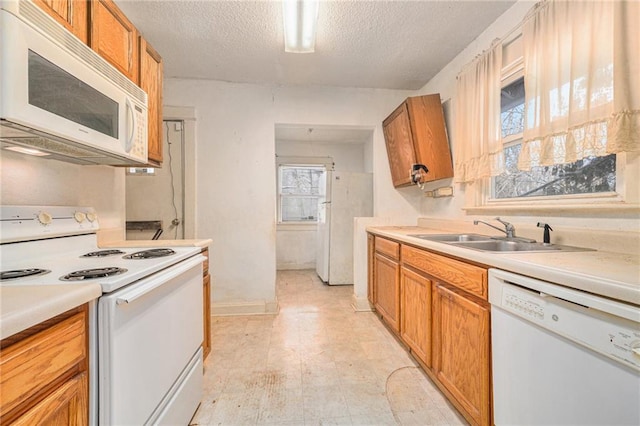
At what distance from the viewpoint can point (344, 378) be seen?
68.0 inches

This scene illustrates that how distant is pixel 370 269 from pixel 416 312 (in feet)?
3.29

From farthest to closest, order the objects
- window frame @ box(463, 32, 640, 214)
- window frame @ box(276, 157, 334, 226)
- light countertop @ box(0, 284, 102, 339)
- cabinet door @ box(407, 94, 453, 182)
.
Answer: window frame @ box(276, 157, 334, 226), cabinet door @ box(407, 94, 453, 182), window frame @ box(463, 32, 640, 214), light countertop @ box(0, 284, 102, 339)

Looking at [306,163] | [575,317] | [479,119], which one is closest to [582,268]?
[575,317]

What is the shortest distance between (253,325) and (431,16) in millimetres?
2962

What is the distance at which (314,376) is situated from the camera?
1745 mm

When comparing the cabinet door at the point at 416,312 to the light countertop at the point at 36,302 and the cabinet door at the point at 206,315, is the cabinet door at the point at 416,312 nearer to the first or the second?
the cabinet door at the point at 206,315

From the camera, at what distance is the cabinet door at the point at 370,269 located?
2.72m

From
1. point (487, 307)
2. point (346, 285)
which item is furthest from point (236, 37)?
point (346, 285)

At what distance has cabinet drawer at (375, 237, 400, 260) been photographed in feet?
6.99

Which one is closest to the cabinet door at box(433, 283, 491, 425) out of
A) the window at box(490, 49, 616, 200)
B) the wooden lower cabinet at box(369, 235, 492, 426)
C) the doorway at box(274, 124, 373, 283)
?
the wooden lower cabinet at box(369, 235, 492, 426)

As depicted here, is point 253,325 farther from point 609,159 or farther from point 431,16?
point 431,16

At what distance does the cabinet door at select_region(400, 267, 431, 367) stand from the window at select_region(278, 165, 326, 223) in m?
3.05

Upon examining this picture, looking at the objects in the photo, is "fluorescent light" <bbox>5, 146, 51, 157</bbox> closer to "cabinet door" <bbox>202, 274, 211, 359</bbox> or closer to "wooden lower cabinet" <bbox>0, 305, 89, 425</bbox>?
"wooden lower cabinet" <bbox>0, 305, 89, 425</bbox>

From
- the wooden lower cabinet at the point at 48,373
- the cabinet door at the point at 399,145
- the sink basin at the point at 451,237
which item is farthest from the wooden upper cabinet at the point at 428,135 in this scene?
the wooden lower cabinet at the point at 48,373
